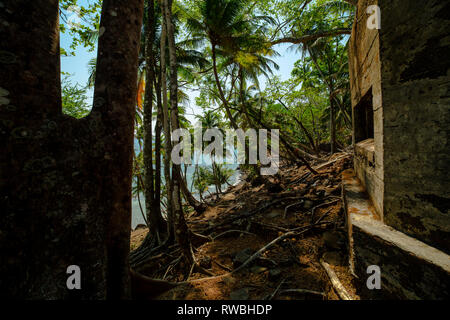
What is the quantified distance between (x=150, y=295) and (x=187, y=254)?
1161mm

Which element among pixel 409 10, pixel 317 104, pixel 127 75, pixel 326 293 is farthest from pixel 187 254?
pixel 317 104

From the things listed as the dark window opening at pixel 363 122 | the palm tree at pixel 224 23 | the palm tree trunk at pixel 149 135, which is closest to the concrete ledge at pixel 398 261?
the dark window opening at pixel 363 122

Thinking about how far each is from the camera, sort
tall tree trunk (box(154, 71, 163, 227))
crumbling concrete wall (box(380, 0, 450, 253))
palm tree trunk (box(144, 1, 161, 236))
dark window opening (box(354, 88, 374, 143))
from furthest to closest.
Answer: tall tree trunk (box(154, 71, 163, 227)) < palm tree trunk (box(144, 1, 161, 236)) < dark window opening (box(354, 88, 374, 143)) < crumbling concrete wall (box(380, 0, 450, 253))

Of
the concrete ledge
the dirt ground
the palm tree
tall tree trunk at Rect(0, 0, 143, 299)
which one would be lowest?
the dirt ground

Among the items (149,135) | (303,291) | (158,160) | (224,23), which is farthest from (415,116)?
(224,23)

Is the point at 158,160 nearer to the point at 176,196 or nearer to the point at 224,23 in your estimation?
the point at 176,196

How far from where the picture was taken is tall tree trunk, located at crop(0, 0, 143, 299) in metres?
1.13

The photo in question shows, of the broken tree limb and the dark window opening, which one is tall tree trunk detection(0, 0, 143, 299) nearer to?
the broken tree limb

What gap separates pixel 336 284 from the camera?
1827mm

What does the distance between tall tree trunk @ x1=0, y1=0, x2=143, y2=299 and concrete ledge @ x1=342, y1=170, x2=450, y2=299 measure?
229 centimetres

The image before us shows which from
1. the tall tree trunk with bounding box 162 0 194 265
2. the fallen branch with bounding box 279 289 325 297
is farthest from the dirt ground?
the tall tree trunk with bounding box 162 0 194 265

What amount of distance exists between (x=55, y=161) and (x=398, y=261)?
273cm

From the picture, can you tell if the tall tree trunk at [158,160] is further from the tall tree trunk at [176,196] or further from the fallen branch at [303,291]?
the fallen branch at [303,291]
